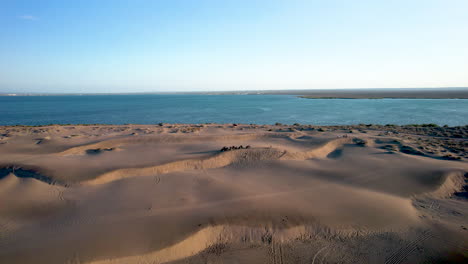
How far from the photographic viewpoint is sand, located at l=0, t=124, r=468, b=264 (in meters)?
4.60

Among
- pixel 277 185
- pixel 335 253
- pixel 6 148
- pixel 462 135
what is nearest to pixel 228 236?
pixel 335 253

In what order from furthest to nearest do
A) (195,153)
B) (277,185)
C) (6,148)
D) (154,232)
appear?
(6,148) < (195,153) < (277,185) < (154,232)

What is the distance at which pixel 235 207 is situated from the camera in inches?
240

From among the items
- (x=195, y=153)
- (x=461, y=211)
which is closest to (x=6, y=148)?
(x=195, y=153)

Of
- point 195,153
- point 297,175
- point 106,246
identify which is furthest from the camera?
point 195,153

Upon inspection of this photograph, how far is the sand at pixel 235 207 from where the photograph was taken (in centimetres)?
460

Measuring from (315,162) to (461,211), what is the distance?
493 cm

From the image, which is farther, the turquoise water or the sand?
the turquoise water

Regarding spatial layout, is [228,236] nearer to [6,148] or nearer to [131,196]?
[131,196]

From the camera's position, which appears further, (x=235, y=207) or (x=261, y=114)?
(x=261, y=114)

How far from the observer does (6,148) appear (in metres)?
12.6

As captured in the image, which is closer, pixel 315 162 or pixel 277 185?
pixel 277 185

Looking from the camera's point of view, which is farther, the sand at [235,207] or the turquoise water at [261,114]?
the turquoise water at [261,114]

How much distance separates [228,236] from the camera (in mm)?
5113
